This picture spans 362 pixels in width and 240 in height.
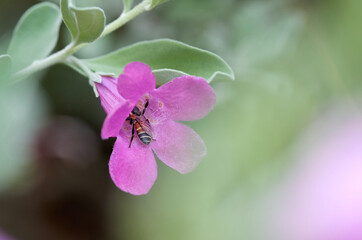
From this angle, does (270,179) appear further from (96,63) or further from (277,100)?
(96,63)

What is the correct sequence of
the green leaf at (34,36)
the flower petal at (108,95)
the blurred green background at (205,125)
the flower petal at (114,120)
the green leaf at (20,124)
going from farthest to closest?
the blurred green background at (205,125)
the green leaf at (20,124)
the green leaf at (34,36)
the flower petal at (108,95)
the flower petal at (114,120)

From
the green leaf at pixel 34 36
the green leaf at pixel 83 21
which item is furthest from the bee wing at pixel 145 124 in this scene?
the green leaf at pixel 34 36

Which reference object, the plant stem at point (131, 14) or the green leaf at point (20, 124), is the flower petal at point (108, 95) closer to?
the plant stem at point (131, 14)

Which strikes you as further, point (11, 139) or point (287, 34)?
point (287, 34)

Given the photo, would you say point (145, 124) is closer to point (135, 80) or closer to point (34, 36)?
point (135, 80)

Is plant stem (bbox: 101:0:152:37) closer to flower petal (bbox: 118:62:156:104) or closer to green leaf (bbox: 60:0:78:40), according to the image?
green leaf (bbox: 60:0:78:40)

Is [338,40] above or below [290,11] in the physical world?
above

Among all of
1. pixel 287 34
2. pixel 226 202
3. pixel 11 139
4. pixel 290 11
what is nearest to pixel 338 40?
pixel 290 11

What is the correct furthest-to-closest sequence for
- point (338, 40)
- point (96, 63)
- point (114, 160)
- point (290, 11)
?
point (338, 40) < point (290, 11) < point (96, 63) < point (114, 160)
